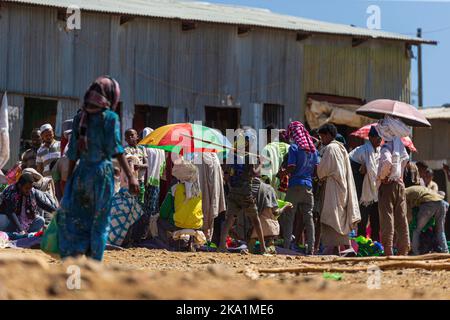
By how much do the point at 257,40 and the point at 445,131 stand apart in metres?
9.95

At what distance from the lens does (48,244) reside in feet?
30.2

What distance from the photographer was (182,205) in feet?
50.4

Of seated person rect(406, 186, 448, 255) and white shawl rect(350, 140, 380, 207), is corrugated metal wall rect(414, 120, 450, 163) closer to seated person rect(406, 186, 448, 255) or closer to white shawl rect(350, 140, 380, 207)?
seated person rect(406, 186, 448, 255)

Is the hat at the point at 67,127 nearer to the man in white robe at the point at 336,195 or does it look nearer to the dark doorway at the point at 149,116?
the man in white robe at the point at 336,195

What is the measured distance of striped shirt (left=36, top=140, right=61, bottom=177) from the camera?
15984 millimetres

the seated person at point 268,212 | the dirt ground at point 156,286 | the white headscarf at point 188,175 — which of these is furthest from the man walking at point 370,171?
the dirt ground at point 156,286

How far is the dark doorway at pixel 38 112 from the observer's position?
2473cm

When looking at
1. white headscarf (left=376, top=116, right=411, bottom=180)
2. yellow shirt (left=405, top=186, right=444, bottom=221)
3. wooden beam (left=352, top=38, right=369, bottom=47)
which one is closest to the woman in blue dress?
white headscarf (left=376, top=116, right=411, bottom=180)

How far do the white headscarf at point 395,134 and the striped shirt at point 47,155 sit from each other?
4549 mm

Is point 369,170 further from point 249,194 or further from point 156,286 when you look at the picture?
point 156,286

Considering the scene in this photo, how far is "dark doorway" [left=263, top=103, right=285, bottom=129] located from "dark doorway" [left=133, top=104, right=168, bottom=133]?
2753 millimetres
